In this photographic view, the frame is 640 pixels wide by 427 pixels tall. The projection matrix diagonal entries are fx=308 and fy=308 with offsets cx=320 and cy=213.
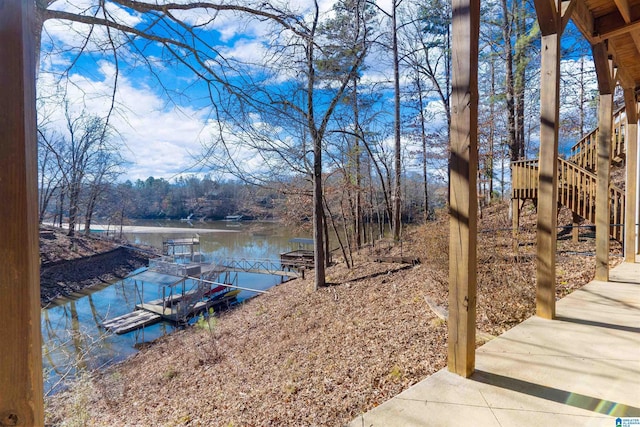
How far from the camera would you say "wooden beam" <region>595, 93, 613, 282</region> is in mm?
3771

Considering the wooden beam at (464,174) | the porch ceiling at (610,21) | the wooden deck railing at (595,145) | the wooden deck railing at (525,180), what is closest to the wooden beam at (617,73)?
the porch ceiling at (610,21)

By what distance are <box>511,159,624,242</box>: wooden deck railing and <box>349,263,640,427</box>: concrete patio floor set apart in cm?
467

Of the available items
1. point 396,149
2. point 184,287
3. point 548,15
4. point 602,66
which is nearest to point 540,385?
point 548,15

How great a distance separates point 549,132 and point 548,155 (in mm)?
189

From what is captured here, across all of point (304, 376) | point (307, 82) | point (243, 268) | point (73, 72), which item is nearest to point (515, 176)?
point (307, 82)

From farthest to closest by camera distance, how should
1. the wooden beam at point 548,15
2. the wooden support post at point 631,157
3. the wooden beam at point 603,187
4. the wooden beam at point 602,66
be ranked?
the wooden support post at point 631,157 → the wooden beam at point 603,187 → the wooden beam at point 602,66 → the wooden beam at point 548,15

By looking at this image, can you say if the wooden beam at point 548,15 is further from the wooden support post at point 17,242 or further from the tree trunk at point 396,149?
the tree trunk at point 396,149

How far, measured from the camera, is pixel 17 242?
2.59 feet

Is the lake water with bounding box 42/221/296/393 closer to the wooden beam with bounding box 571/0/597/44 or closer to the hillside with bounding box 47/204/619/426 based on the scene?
the hillside with bounding box 47/204/619/426

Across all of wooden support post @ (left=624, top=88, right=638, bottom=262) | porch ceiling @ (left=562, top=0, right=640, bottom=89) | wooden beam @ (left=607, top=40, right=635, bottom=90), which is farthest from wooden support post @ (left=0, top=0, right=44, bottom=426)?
wooden support post @ (left=624, top=88, right=638, bottom=262)

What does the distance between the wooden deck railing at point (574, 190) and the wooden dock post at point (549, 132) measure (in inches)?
196

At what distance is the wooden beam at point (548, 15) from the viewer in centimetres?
251

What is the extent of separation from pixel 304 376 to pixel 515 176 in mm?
6968

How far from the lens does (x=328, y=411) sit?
2.64m
